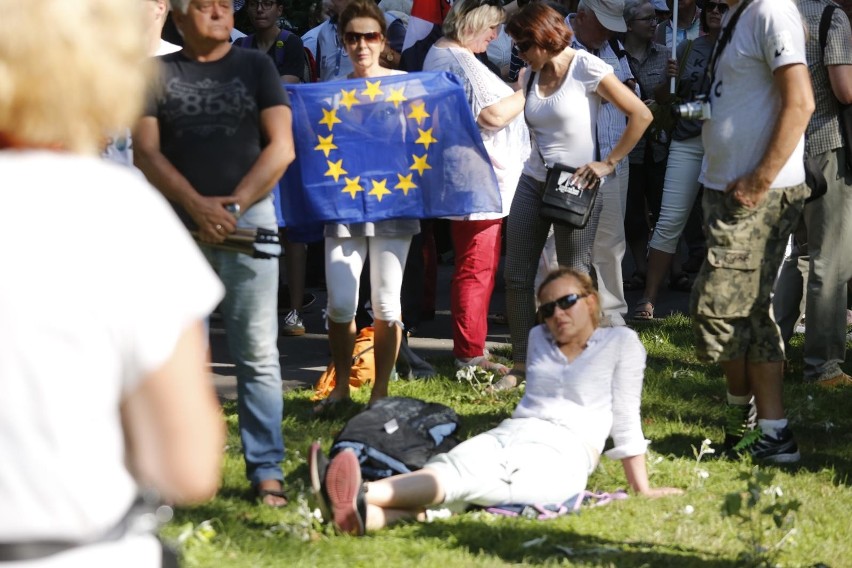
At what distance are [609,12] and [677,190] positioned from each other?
4.28 feet

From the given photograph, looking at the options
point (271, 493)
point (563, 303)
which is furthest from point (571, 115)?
point (271, 493)

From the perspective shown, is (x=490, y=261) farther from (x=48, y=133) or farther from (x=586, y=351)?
(x=48, y=133)

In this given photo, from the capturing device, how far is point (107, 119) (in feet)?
5.66

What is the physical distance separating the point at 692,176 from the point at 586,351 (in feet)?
13.6

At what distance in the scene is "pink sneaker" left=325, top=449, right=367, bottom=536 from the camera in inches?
180

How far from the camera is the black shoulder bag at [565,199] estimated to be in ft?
22.0

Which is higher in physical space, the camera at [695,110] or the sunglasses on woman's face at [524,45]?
the sunglasses on woman's face at [524,45]

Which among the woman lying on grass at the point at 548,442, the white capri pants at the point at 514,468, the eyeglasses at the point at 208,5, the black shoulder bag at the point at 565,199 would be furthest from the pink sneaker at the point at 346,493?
the black shoulder bag at the point at 565,199

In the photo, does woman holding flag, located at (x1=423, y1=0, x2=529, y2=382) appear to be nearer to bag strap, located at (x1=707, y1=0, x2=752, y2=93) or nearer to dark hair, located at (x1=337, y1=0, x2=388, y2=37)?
dark hair, located at (x1=337, y1=0, x2=388, y2=37)

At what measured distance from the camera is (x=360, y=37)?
21.4 feet

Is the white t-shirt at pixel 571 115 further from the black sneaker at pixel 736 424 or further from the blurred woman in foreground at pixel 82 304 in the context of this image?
the blurred woman in foreground at pixel 82 304

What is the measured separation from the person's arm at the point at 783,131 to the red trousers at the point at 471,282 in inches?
87.1

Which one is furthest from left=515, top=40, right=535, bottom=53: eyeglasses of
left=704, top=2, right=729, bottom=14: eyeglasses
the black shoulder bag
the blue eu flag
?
left=704, top=2, right=729, bottom=14: eyeglasses

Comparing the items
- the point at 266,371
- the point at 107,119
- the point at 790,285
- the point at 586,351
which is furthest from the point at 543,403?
the point at 107,119
